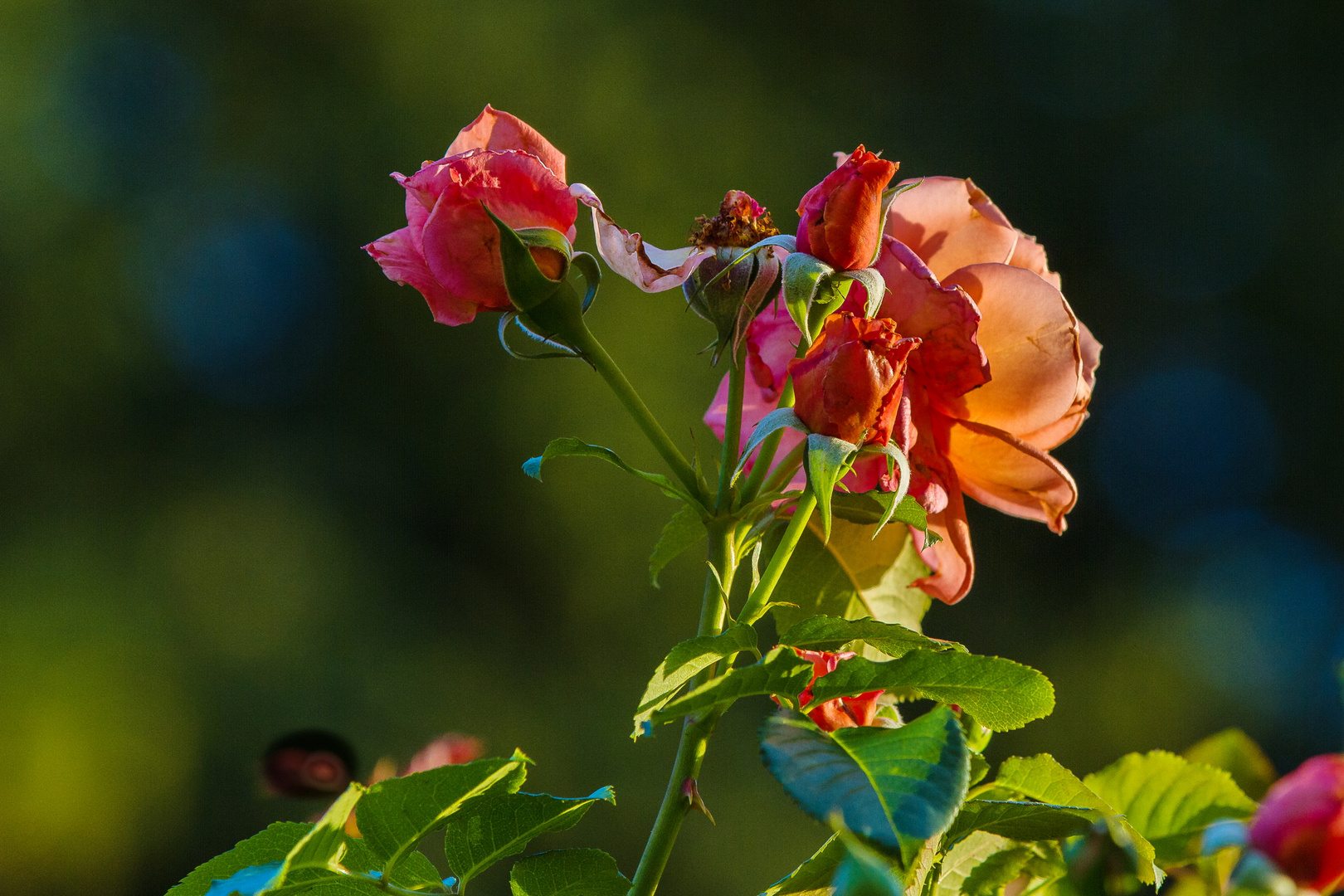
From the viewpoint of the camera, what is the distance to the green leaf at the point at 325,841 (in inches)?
9.1

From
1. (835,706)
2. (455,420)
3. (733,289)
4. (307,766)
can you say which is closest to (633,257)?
(733,289)

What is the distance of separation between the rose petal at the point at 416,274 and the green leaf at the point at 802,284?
0.09 meters

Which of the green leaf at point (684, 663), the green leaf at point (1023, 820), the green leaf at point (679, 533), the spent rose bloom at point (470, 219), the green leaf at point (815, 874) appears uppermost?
the spent rose bloom at point (470, 219)

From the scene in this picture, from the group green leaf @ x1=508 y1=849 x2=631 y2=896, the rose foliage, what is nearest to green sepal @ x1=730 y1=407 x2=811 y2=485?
the rose foliage

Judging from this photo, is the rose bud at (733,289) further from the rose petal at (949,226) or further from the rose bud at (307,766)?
the rose bud at (307,766)

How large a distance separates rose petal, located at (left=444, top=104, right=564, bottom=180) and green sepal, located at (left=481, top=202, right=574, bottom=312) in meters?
0.02

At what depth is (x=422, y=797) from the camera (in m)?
0.26

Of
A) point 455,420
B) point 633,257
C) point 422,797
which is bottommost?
point 422,797

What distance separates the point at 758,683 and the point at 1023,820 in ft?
0.23

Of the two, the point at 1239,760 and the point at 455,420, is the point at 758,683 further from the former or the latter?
the point at 455,420

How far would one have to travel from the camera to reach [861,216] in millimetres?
285

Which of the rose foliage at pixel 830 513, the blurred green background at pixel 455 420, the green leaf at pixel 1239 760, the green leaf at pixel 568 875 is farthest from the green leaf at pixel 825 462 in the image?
the blurred green background at pixel 455 420

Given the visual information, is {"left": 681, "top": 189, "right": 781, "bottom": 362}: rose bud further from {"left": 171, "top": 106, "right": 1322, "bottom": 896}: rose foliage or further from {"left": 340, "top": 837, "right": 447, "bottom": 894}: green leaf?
{"left": 340, "top": 837, "right": 447, "bottom": 894}: green leaf

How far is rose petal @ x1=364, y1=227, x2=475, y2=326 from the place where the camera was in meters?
0.32
